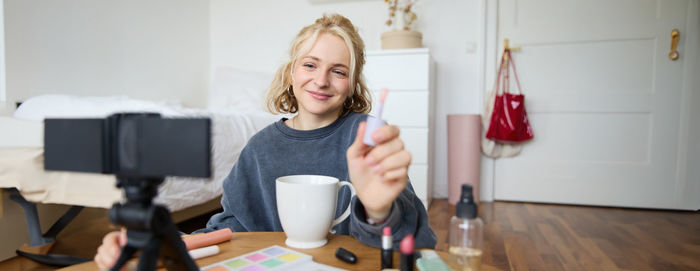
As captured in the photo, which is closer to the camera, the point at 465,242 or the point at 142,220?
the point at 142,220

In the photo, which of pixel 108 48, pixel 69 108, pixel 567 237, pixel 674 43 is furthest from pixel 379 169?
pixel 674 43

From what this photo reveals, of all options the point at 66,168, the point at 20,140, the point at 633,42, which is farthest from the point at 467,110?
the point at 66,168

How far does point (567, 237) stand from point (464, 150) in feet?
2.84

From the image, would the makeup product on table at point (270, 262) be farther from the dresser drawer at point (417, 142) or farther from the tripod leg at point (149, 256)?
the dresser drawer at point (417, 142)

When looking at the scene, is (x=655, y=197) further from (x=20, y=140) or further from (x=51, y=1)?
(x=51, y=1)

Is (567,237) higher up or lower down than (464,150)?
lower down

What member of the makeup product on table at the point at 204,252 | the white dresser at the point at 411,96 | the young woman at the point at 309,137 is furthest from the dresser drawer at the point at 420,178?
the makeup product on table at the point at 204,252

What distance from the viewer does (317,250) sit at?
54 cm

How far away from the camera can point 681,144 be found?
8.24 ft

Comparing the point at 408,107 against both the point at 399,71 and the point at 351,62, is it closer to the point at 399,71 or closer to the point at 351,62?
the point at 399,71

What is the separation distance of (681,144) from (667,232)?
2.61 ft

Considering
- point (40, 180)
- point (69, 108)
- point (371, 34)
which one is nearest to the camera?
point (40, 180)

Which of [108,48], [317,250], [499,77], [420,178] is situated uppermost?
[108,48]

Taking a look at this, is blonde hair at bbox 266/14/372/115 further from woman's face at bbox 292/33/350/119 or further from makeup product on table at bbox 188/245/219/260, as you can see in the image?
makeup product on table at bbox 188/245/219/260
